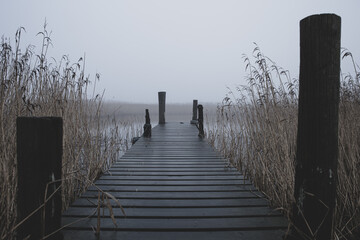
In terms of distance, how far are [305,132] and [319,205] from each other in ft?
1.11

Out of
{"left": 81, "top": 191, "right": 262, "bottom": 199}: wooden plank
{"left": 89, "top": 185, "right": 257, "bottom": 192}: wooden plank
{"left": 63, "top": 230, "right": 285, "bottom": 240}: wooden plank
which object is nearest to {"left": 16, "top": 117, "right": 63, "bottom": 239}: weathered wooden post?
{"left": 63, "top": 230, "right": 285, "bottom": 240}: wooden plank

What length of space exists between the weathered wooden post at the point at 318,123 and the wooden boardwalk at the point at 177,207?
11.6 inches

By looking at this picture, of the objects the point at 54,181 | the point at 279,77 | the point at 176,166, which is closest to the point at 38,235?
the point at 54,181

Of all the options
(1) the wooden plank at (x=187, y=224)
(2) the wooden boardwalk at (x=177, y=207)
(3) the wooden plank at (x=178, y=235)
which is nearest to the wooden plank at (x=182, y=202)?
(2) the wooden boardwalk at (x=177, y=207)

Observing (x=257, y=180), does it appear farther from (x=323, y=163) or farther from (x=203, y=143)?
(x=203, y=143)

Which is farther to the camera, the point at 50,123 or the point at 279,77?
the point at 279,77

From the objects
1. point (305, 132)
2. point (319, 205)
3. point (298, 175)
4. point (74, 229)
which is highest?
point (305, 132)

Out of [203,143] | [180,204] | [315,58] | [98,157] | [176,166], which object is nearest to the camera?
[315,58]

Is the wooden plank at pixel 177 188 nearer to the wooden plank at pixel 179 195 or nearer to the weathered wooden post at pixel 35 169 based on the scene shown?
the wooden plank at pixel 179 195

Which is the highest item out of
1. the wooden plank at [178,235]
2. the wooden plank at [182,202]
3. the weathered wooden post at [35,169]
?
the weathered wooden post at [35,169]

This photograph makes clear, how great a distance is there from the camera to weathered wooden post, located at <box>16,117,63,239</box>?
977 millimetres

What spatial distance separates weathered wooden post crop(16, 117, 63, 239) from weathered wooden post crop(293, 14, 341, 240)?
3.77 feet

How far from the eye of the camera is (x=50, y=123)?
1010mm

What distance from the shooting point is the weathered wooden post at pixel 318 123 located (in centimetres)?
99
